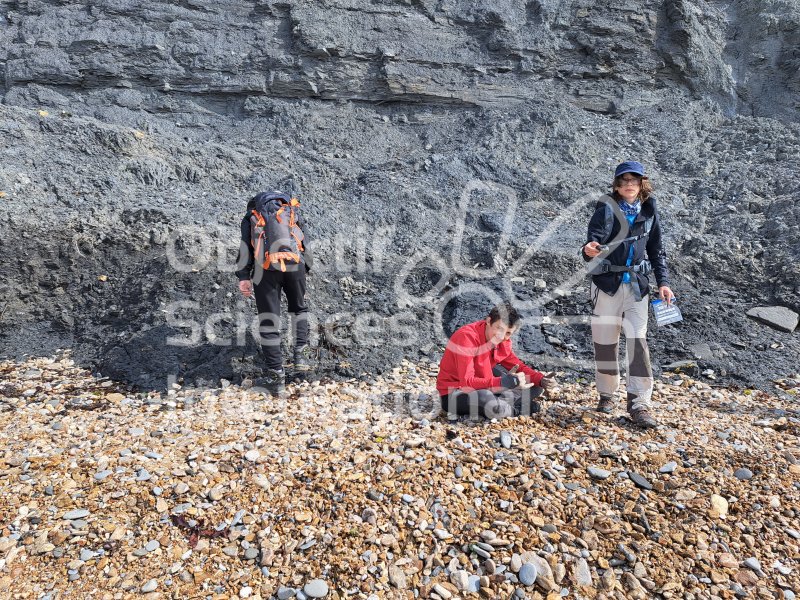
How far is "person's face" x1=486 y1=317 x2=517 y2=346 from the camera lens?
4352 mm

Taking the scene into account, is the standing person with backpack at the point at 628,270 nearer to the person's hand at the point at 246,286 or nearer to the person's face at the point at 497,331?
the person's face at the point at 497,331

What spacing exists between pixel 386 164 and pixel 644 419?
838 centimetres

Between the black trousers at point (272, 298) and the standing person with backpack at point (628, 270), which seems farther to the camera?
the black trousers at point (272, 298)

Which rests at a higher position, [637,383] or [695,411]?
[637,383]

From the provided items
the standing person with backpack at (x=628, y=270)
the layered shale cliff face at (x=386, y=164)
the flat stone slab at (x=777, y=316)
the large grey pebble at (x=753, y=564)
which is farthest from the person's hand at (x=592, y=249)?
the flat stone slab at (x=777, y=316)

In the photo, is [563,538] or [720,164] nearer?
[563,538]

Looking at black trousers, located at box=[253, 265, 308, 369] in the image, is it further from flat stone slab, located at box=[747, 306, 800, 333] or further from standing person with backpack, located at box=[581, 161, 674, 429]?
flat stone slab, located at box=[747, 306, 800, 333]

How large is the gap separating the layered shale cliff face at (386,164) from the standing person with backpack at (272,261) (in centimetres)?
85

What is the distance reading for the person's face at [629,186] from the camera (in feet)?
13.9

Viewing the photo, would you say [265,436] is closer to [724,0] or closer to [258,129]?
[258,129]

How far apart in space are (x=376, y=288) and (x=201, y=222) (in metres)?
3.16

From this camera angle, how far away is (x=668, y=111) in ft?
44.6

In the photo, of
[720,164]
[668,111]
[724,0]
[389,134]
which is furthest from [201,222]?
[724,0]

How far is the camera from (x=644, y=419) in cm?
441
